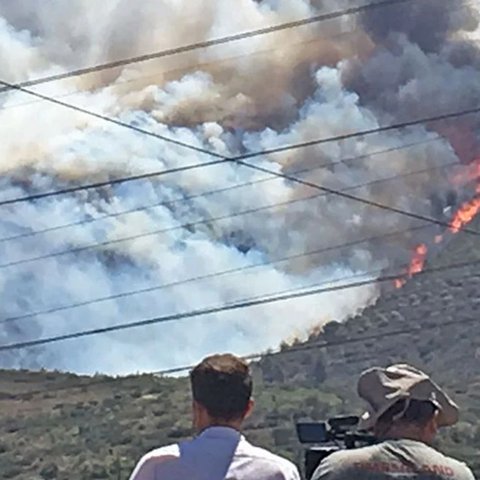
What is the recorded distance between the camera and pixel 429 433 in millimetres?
5285

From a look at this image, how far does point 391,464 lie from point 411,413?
22 cm

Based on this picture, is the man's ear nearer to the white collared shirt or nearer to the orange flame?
the white collared shirt

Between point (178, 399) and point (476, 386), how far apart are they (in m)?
13.1

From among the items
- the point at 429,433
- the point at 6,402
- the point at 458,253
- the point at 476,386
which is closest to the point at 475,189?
the point at 458,253

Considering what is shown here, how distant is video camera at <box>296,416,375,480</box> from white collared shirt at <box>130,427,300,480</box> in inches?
5.5

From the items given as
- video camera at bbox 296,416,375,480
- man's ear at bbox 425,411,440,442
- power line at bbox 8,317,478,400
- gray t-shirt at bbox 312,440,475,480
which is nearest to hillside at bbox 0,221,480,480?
power line at bbox 8,317,478,400

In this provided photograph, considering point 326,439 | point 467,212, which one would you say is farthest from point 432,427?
point 467,212

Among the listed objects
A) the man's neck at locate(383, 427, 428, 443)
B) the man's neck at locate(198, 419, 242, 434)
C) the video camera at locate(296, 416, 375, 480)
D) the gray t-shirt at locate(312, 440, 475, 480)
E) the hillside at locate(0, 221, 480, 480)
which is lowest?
the gray t-shirt at locate(312, 440, 475, 480)

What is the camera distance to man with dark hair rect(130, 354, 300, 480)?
5.32 meters

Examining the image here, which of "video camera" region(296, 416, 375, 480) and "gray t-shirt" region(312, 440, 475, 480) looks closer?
"gray t-shirt" region(312, 440, 475, 480)

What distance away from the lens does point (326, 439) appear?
558cm

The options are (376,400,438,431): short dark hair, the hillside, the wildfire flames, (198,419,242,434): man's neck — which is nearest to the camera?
(376,400,438,431): short dark hair

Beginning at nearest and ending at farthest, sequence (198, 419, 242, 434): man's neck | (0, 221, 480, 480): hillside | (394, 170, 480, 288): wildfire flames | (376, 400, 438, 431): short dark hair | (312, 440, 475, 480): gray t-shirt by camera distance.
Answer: (312, 440, 475, 480): gray t-shirt < (376, 400, 438, 431): short dark hair < (198, 419, 242, 434): man's neck < (0, 221, 480, 480): hillside < (394, 170, 480, 288): wildfire flames

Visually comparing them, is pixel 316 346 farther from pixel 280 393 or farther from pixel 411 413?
pixel 411 413
